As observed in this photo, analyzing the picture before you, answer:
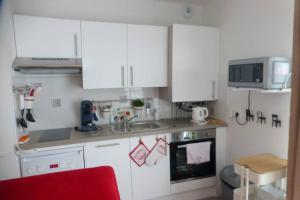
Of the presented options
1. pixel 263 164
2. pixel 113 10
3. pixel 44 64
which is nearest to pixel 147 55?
pixel 113 10

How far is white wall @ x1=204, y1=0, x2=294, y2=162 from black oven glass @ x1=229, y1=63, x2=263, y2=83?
0.33 metres

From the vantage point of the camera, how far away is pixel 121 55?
227 cm

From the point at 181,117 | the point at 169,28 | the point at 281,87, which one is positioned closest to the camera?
the point at 281,87

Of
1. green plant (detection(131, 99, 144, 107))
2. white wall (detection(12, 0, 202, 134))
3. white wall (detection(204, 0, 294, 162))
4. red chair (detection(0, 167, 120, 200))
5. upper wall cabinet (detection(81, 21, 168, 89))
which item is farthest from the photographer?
green plant (detection(131, 99, 144, 107))

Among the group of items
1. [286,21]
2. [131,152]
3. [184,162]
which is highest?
[286,21]

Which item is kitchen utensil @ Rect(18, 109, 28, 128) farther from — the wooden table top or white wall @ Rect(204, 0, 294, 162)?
white wall @ Rect(204, 0, 294, 162)

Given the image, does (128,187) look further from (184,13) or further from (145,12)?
(184,13)

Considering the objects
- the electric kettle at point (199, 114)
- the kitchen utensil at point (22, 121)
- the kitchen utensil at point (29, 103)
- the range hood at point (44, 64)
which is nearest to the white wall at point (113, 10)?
the range hood at point (44, 64)

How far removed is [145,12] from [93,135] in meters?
1.63

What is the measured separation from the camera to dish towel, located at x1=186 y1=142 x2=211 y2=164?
233cm

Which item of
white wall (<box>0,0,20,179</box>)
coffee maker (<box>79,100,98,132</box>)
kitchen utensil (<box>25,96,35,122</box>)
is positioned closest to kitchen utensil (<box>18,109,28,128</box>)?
kitchen utensil (<box>25,96,35,122</box>)

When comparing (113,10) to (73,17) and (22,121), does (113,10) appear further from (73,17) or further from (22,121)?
(22,121)

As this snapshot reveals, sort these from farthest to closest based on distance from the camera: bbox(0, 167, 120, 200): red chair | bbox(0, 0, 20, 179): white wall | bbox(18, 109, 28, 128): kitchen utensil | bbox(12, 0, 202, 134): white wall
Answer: bbox(12, 0, 202, 134): white wall
bbox(18, 109, 28, 128): kitchen utensil
bbox(0, 0, 20, 179): white wall
bbox(0, 167, 120, 200): red chair

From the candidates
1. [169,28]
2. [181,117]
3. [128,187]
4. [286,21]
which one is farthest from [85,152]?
[286,21]
